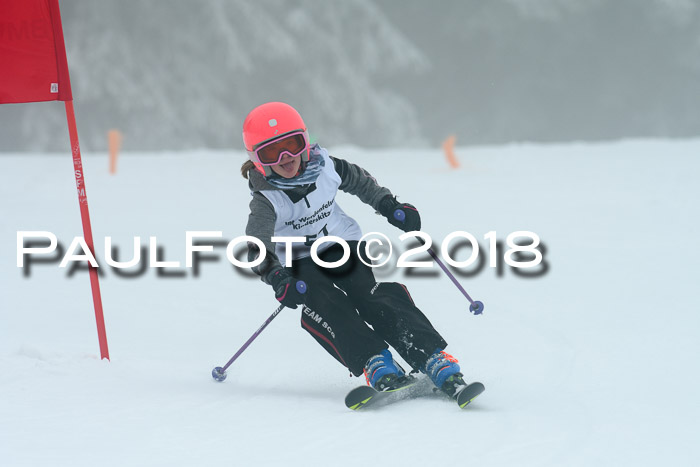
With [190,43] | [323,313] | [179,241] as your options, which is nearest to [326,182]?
[323,313]

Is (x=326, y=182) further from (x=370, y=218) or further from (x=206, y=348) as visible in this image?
(x=370, y=218)

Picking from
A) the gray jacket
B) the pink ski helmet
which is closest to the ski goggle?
the pink ski helmet

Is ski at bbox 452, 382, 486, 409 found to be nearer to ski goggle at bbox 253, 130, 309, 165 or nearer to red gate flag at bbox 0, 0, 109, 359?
ski goggle at bbox 253, 130, 309, 165

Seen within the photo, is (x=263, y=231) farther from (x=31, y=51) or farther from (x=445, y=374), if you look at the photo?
(x=31, y=51)

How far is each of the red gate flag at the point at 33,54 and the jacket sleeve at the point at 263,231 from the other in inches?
35.0

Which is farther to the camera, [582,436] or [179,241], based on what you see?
[179,241]

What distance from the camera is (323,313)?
3.58 metres

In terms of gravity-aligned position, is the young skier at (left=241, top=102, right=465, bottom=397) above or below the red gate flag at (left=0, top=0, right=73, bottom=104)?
below

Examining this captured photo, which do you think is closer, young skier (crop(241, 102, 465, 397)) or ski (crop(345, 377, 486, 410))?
ski (crop(345, 377, 486, 410))

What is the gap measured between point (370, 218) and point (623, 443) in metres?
5.67

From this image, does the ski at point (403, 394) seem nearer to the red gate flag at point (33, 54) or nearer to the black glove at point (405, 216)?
the black glove at point (405, 216)

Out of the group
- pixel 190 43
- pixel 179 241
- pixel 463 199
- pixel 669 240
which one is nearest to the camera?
pixel 669 240

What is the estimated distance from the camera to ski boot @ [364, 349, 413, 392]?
3.34m

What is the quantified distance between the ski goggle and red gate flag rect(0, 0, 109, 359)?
0.91 metres
